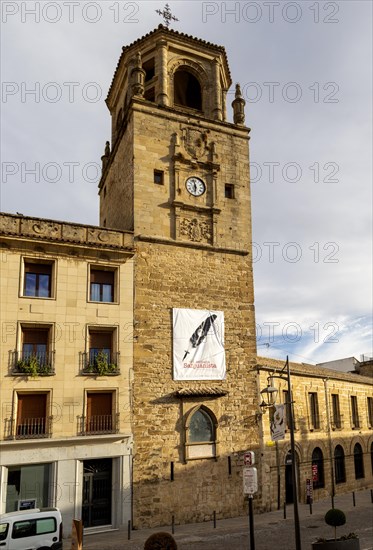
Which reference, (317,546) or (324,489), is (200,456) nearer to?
(317,546)

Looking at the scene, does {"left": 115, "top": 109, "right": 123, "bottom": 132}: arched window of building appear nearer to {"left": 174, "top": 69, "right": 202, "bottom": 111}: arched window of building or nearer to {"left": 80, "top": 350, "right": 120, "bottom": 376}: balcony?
{"left": 174, "top": 69, "right": 202, "bottom": 111}: arched window of building

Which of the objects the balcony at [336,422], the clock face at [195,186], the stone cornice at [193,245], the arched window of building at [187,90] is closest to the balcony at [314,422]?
the balcony at [336,422]

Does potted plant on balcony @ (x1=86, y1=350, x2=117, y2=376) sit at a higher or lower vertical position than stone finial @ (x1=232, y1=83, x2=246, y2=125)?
lower

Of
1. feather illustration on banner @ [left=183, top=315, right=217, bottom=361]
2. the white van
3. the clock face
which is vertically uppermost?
the clock face

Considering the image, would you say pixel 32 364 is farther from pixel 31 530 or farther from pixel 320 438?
pixel 320 438

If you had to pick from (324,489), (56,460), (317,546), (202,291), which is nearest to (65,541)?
(56,460)

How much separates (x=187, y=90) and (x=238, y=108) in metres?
4.30

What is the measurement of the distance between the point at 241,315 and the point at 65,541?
12767 mm

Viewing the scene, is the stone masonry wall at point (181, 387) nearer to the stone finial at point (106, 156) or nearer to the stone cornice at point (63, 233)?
the stone cornice at point (63, 233)

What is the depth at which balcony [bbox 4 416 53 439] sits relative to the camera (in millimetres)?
18312

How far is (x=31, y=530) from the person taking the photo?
15203 millimetres

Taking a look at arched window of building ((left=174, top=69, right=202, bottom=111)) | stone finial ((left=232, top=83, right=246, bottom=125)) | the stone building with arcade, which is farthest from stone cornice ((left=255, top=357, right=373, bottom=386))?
arched window of building ((left=174, top=69, right=202, bottom=111))

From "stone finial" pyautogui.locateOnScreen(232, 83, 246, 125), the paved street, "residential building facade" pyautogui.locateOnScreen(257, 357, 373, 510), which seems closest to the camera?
the paved street

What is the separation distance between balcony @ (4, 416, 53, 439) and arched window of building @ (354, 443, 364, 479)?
2358 centimetres
